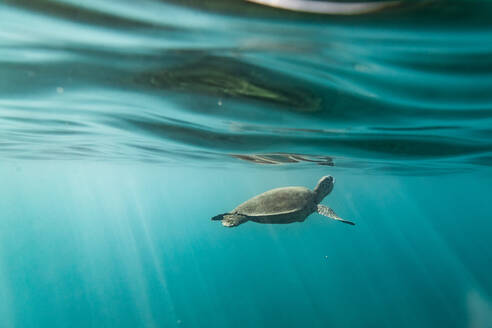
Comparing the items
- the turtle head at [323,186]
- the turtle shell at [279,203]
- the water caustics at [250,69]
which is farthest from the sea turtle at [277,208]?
the water caustics at [250,69]

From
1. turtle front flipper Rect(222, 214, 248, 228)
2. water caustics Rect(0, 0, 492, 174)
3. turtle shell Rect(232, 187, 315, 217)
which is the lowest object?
turtle front flipper Rect(222, 214, 248, 228)

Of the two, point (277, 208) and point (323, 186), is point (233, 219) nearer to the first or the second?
point (277, 208)

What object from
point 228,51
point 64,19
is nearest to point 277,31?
point 228,51

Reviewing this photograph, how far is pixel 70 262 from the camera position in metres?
106

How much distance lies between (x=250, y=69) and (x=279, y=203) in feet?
17.1

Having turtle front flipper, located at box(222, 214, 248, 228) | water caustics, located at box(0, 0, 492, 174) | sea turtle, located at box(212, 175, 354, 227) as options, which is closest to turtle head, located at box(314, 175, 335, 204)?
sea turtle, located at box(212, 175, 354, 227)

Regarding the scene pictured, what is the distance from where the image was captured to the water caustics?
4.10 meters

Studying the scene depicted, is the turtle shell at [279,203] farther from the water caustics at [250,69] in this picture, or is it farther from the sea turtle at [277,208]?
the water caustics at [250,69]

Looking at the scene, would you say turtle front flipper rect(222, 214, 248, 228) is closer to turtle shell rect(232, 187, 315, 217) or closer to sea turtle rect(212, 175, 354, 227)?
sea turtle rect(212, 175, 354, 227)

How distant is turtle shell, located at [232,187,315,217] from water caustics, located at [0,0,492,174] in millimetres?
2128

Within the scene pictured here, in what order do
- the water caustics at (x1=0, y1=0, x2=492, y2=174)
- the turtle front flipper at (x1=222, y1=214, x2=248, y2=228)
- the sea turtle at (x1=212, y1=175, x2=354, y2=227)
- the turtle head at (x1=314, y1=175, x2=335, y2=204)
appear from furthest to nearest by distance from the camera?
the turtle head at (x1=314, y1=175, x2=335, y2=204) < the sea turtle at (x1=212, y1=175, x2=354, y2=227) < the turtle front flipper at (x1=222, y1=214, x2=248, y2=228) < the water caustics at (x1=0, y1=0, x2=492, y2=174)

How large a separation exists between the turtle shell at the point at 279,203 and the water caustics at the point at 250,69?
83.8 inches

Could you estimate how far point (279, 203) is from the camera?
387 inches

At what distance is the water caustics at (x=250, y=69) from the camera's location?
4.10 meters
